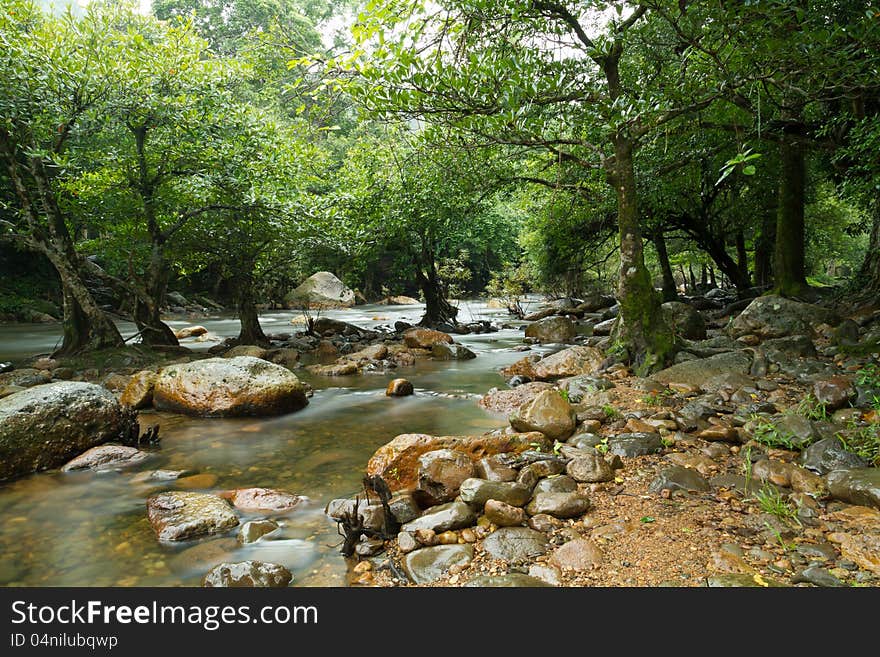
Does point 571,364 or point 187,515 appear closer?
point 187,515

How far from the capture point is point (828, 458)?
4.08 m

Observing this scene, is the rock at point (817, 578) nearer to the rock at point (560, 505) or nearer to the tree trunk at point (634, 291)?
the rock at point (560, 505)

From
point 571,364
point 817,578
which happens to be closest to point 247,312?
point 571,364

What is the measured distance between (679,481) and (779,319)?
729 cm

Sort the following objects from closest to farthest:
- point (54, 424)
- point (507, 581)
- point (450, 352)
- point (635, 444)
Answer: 1. point (507, 581)
2. point (635, 444)
3. point (54, 424)
4. point (450, 352)

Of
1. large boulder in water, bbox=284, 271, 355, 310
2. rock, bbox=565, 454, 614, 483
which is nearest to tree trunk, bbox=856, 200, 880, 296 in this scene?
rock, bbox=565, 454, 614, 483

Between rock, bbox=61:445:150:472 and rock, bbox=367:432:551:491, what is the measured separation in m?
3.17

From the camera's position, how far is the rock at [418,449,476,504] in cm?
429

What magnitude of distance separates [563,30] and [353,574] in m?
7.66

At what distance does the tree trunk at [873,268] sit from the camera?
34.6 feet

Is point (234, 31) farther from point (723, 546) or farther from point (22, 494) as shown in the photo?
point (723, 546)

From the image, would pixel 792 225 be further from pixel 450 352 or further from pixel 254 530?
pixel 254 530

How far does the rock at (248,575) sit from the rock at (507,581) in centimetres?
131
